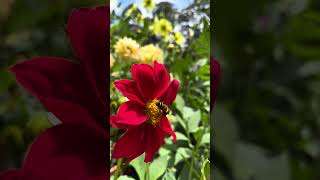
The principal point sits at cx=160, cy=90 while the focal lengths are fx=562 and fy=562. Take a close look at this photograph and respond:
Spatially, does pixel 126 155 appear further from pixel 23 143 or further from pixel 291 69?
pixel 291 69

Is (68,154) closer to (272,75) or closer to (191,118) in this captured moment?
(191,118)

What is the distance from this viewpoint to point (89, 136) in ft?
1.66

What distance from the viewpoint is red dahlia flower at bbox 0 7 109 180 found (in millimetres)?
500

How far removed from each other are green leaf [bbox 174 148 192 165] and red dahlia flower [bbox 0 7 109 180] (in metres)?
0.16

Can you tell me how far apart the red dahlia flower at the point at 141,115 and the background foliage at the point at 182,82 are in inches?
1.1

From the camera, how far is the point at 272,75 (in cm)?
148

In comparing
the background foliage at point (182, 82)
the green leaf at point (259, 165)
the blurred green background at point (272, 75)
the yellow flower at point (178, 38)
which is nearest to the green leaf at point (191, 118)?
the background foliage at point (182, 82)

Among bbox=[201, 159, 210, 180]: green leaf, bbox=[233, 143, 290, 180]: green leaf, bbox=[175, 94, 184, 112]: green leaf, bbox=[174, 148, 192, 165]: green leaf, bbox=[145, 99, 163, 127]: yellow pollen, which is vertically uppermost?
bbox=[145, 99, 163, 127]: yellow pollen

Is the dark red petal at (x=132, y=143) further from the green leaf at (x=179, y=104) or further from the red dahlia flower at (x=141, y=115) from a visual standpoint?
the green leaf at (x=179, y=104)

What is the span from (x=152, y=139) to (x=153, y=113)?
3 cm

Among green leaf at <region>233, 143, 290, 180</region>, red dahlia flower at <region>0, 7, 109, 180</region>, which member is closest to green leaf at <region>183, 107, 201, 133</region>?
red dahlia flower at <region>0, 7, 109, 180</region>

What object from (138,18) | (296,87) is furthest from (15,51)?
(296,87)

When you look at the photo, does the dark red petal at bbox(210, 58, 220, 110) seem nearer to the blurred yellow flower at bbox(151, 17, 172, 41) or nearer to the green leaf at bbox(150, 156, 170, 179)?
the green leaf at bbox(150, 156, 170, 179)

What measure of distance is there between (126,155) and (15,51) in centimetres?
61
